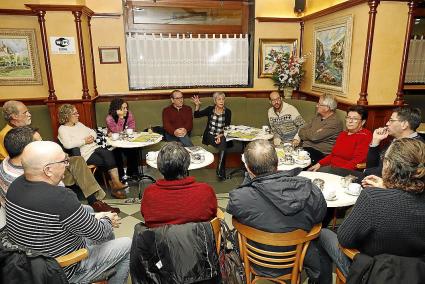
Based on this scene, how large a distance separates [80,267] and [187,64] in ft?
13.6

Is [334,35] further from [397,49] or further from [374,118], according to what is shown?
[374,118]

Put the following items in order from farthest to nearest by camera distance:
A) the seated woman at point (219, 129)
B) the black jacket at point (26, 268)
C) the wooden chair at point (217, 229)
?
the seated woman at point (219, 129) < the wooden chair at point (217, 229) < the black jacket at point (26, 268)

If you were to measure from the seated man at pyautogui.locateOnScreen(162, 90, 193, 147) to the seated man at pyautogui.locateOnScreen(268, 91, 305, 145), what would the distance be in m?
1.32

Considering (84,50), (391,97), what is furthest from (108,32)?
(391,97)

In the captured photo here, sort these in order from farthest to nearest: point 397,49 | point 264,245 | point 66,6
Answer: point 66,6, point 397,49, point 264,245

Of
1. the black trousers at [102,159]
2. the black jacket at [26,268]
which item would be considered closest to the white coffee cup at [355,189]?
the black jacket at [26,268]

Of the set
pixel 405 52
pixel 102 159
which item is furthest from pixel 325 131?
pixel 102 159

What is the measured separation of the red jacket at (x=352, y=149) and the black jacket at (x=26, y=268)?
9.23 ft

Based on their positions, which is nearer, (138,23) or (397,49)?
(397,49)

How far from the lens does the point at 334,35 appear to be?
4.52 meters

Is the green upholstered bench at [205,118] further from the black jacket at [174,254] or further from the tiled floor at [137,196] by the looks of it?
the black jacket at [174,254]

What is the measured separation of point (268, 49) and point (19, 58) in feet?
13.3

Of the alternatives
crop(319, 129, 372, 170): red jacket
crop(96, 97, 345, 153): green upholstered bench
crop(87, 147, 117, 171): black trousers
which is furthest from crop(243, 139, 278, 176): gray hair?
crop(96, 97, 345, 153): green upholstered bench

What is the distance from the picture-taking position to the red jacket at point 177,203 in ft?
5.60
